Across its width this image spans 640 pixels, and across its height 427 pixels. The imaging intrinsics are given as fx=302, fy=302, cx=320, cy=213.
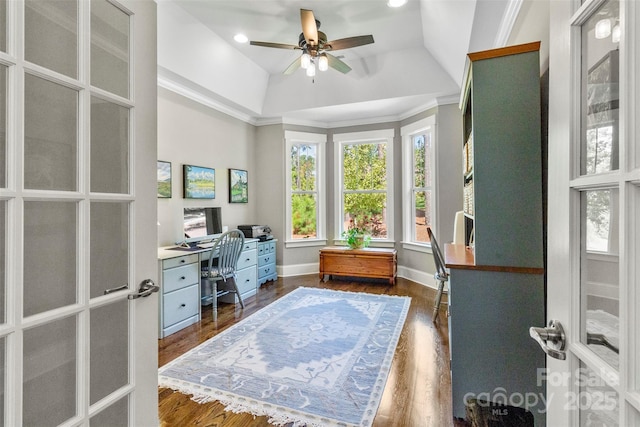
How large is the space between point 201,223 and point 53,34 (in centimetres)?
346

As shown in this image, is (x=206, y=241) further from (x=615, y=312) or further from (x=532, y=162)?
(x=615, y=312)

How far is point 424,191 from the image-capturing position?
16.0 feet

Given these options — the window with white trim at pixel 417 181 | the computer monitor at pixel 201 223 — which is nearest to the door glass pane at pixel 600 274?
the computer monitor at pixel 201 223

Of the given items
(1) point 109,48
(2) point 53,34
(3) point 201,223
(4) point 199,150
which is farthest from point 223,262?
(2) point 53,34

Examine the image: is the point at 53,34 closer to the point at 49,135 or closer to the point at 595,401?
the point at 49,135

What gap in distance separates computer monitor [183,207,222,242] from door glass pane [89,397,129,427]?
3.00 m

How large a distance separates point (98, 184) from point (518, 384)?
2252 mm

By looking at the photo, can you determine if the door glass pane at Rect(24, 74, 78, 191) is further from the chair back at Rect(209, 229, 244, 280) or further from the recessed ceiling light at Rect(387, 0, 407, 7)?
the recessed ceiling light at Rect(387, 0, 407, 7)

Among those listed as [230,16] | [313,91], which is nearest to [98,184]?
[230,16]

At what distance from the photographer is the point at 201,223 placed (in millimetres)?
4168

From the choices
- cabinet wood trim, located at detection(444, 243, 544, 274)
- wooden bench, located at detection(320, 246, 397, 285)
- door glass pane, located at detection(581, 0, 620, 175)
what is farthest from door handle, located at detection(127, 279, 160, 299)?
wooden bench, located at detection(320, 246, 397, 285)

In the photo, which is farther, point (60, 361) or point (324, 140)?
point (324, 140)

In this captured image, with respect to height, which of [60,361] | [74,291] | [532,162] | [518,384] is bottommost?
[518,384]

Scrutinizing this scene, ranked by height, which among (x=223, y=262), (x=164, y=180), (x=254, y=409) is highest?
(x=164, y=180)
